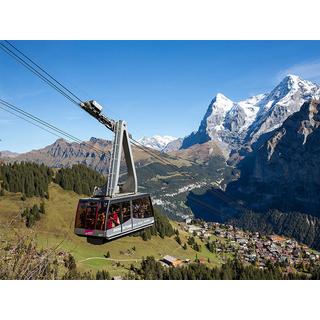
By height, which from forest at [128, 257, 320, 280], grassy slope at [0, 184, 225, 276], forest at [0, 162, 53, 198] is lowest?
forest at [128, 257, 320, 280]

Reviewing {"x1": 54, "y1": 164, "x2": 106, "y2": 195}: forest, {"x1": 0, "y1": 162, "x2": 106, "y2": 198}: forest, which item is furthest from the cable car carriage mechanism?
{"x1": 54, "y1": 164, "x2": 106, "y2": 195}: forest

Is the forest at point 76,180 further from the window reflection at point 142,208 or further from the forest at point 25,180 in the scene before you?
the window reflection at point 142,208

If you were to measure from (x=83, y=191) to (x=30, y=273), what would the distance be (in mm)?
155921

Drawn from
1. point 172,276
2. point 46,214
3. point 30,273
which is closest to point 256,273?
point 172,276

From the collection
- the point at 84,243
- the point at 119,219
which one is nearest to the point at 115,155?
the point at 119,219

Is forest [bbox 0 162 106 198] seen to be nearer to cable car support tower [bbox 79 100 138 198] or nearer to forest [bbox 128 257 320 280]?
forest [bbox 128 257 320 280]

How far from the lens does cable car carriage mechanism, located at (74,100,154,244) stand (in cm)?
2427

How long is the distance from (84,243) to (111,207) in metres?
102

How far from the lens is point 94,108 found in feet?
80.1

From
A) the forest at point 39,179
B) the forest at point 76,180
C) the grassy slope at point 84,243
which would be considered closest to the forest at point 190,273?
the grassy slope at point 84,243

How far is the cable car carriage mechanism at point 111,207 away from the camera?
24266 mm

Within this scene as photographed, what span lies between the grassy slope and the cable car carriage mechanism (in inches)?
2978

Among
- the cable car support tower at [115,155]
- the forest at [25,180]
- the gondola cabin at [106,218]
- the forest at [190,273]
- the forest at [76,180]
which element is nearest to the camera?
the gondola cabin at [106,218]

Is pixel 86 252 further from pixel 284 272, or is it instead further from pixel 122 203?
pixel 122 203
